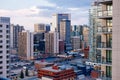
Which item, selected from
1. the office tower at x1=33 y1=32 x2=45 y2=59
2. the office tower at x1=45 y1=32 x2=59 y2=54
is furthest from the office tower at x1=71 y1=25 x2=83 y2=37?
the office tower at x1=45 y1=32 x2=59 y2=54

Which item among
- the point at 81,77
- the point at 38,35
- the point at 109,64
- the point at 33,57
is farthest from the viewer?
the point at 38,35

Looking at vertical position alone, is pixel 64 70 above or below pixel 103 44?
below

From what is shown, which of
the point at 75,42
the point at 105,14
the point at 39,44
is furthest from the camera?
the point at 75,42

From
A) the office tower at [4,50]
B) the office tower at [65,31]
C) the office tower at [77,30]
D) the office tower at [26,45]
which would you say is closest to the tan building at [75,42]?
the office tower at [65,31]

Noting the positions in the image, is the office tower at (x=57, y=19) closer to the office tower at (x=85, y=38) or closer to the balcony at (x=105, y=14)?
the office tower at (x=85, y=38)

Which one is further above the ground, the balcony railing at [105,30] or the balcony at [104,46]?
the balcony railing at [105,30]

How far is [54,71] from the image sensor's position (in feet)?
132

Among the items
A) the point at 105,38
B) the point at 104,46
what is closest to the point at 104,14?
the point at 105,38

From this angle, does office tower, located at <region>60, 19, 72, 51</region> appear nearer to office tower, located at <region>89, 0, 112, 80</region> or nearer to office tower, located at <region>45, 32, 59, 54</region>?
office tower, located at <region>45, 32, 59, 54</region>

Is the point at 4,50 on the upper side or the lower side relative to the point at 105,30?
lower

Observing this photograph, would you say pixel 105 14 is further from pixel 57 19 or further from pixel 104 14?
pixel 57 19

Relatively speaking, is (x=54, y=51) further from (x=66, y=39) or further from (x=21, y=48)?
(x=66, y=39)

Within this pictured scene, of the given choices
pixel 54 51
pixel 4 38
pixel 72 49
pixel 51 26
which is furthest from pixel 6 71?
pixel 51 26

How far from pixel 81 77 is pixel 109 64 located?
42.4 metres
